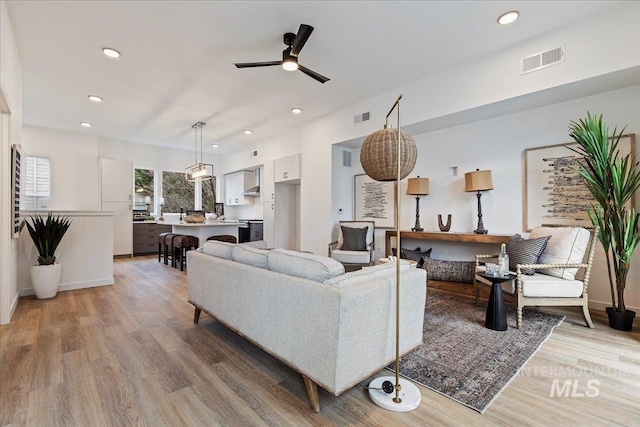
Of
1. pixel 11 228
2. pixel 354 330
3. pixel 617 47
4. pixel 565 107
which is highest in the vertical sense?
pixel 617 47

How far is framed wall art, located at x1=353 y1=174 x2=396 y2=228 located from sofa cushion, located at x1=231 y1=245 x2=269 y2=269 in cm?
316

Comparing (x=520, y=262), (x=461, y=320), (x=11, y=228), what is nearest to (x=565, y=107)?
(x=520, y=262)

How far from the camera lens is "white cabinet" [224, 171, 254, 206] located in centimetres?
787

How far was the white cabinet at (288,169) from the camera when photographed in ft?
19.5

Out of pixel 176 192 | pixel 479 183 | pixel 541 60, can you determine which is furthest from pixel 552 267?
pixel 176 192

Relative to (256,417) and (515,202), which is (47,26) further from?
(515,202)

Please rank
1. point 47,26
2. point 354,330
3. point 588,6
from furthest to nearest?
1. point 47,26
2. point 588,6
3. point 354,330

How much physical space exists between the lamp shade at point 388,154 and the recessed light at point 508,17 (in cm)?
159

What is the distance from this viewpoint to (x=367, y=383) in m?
1.79

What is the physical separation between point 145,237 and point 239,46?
5875 millimetres

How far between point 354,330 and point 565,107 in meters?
3.72

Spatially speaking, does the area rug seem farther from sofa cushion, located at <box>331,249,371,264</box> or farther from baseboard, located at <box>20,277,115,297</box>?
baseboard, located at <box>20,277,115,297</box>

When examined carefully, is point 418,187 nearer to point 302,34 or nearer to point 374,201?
point 374,201

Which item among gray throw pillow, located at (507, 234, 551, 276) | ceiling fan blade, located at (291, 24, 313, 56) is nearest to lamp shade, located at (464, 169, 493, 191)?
gray throw pillow, located at (507, 234, 551, 276)
